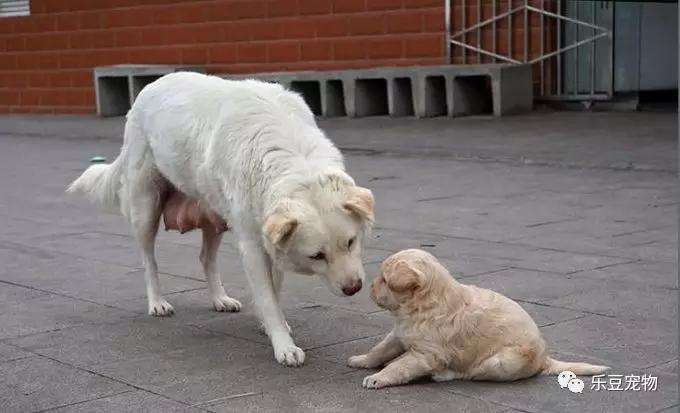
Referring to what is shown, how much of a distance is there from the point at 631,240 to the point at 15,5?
19.0 m

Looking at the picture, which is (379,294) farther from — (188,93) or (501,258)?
(501,258)

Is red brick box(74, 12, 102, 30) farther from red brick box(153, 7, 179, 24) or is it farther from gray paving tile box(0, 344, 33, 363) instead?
gray paving tile box(0, 344, 33, 363)

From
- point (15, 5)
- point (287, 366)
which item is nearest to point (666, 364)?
point (287, 366)

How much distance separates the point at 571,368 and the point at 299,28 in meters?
14.7

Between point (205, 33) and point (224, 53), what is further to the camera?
point (205, 33)

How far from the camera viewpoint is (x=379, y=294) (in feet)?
15.0

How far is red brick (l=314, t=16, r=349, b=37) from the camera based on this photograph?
18016 mm

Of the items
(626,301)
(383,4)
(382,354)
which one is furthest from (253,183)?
(383,4)

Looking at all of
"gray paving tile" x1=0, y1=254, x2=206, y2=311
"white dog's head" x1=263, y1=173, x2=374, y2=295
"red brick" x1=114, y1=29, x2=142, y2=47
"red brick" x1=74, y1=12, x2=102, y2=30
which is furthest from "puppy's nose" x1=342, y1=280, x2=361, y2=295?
"red brick" x1=74, y1=12, x2=102, y2=30

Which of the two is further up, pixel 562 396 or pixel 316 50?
pixel 316 50

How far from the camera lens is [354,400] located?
4.30 m

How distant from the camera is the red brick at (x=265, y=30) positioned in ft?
62.5

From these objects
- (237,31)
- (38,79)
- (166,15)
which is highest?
(166,15)

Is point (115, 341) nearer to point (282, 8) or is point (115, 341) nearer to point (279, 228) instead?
point (279, 228)
